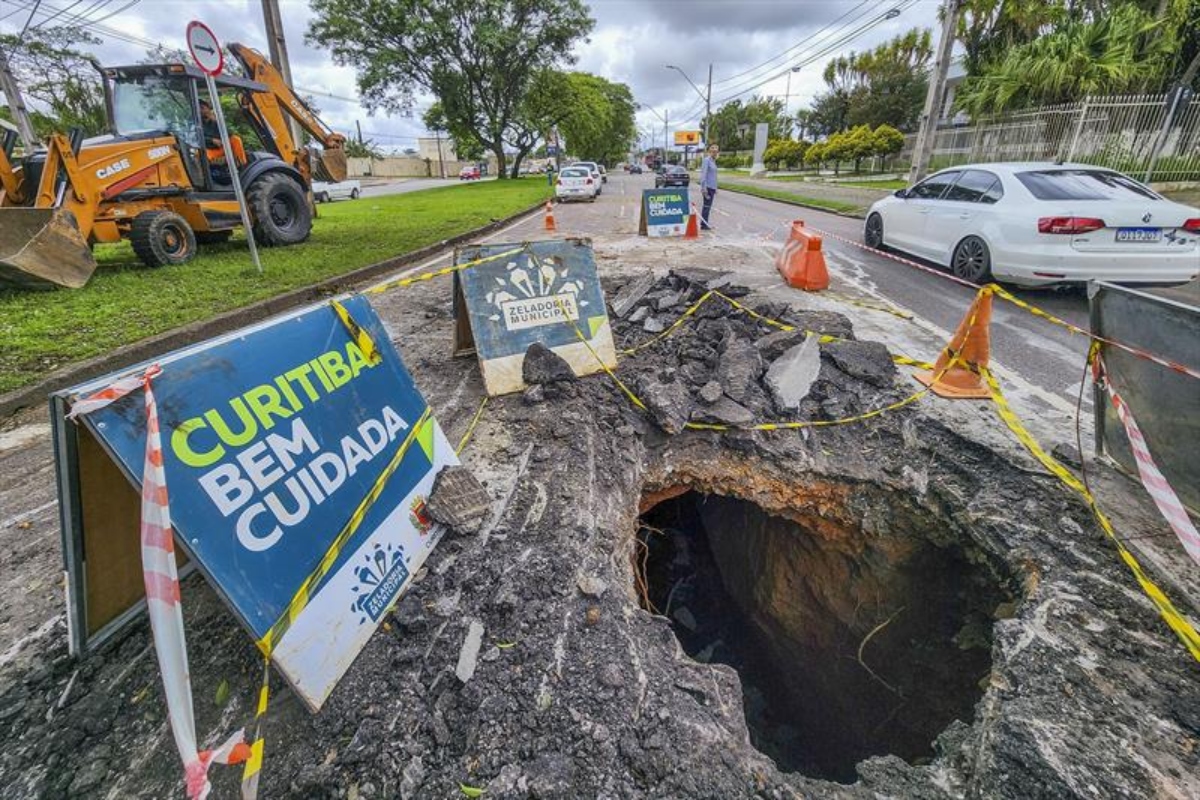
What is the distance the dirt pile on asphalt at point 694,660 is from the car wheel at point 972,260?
3.77m

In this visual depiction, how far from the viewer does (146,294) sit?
19.7 feet

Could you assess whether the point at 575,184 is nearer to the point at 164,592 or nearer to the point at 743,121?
the point at 164,592

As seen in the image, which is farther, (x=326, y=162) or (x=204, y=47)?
(x=326, y=162)

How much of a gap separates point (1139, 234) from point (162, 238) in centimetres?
1230

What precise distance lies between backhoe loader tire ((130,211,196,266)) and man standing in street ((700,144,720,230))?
978cm

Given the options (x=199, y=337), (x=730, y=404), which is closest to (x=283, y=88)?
(x=199, y=337)

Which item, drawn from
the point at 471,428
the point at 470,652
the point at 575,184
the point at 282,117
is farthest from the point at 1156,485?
the point at 575,184

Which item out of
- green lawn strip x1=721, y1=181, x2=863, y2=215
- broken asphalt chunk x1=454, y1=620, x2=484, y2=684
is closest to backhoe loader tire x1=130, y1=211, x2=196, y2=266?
broken asphalt chunk x1=454, y1=620, x2=484, y2=684

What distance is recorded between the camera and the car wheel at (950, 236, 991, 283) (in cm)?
646

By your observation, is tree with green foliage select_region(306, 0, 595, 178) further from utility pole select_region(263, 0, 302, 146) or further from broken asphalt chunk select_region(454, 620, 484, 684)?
broken asphalt chunk select_region(454, 620, 484, 684)

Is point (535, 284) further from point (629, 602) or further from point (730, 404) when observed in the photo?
point (629, 602)

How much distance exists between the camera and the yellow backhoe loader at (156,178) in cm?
610

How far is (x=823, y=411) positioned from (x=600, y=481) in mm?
1760

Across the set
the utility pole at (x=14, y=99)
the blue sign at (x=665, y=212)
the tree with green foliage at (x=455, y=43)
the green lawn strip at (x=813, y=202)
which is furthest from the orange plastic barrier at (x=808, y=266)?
the tree with green foliage at (x=455, y=43)
